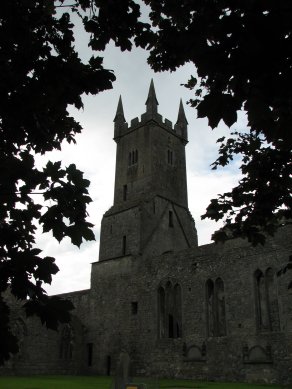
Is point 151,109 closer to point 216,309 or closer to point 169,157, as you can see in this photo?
point 169,157

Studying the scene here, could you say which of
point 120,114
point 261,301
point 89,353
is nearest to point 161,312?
point 89,353

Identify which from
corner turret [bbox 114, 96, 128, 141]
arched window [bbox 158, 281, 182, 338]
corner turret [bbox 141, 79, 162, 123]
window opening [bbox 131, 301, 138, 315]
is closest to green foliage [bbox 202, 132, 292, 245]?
arched window [bbox 158, 281, 182, 338]

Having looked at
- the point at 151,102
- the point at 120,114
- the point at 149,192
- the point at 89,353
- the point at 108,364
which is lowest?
the point at 108,364

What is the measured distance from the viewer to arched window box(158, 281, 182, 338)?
2294cm

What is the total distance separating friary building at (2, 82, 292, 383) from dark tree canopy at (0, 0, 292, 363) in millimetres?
16521

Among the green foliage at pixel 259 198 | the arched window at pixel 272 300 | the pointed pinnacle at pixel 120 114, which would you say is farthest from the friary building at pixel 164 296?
the green foliage at pixel 259 198

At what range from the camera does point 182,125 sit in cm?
3503

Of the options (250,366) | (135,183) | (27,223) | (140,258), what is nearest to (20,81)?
(27,223)

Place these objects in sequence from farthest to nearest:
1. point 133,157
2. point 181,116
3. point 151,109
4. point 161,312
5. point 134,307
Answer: point 181,116 → point 151,109 → point 133,157 → point 134,307 → point 161,312

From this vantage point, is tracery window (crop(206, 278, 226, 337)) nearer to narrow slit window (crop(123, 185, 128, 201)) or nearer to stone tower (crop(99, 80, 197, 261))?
stone tower (crop(99, 80, 197, 261))

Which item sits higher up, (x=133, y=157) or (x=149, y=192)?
(x=133, y=157)

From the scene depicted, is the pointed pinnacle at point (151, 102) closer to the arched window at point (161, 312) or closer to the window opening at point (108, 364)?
the arched window at point (161, 312)

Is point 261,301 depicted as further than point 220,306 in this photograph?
No

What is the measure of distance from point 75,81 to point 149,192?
2560 cm
